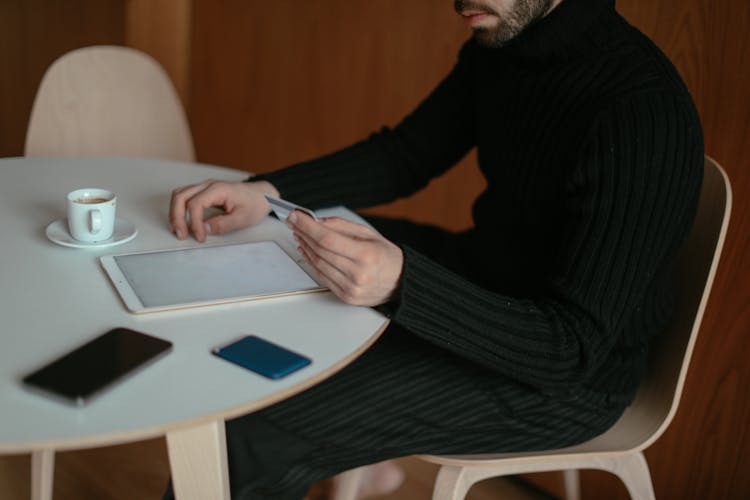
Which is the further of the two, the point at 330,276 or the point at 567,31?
the point at 567,31

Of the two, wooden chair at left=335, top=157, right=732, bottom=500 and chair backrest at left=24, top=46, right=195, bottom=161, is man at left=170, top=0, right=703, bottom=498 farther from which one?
chair backrest at left=24, top=46, right=195, bottom=161

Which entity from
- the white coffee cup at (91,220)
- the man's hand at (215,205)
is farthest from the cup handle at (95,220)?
the man's hand at (215,205)

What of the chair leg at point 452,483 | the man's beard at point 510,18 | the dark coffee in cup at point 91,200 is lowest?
the chair leg at point 452,483

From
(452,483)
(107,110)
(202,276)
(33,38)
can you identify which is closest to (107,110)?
(107,110)

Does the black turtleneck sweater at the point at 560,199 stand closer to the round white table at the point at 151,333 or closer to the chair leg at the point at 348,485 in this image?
the round white table at the point at 151,333

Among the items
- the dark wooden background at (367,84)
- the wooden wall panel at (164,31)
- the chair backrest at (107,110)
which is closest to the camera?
the dark wooden background at (367,84)

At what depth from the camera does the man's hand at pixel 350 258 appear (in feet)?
2.87

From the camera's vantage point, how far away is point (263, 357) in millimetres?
795

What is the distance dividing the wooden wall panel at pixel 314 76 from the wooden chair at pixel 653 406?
851mm

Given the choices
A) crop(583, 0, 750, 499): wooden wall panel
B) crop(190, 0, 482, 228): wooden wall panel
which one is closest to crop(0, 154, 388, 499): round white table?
crop(583, 0, 750, 499): wooden wall panel

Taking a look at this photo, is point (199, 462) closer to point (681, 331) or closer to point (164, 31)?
point (681, 331)

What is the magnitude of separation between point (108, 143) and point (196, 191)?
74 cm

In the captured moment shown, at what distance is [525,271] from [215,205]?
0.49 meters

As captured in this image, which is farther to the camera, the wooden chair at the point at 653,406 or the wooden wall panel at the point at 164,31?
the wooden wall panel at the point at 164,31
